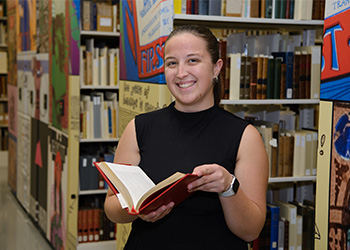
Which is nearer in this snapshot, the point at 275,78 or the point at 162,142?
Answer: the point at 162,142

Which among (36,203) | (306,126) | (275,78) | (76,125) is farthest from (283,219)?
(36,203)

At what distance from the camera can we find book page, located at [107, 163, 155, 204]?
1.59 meters

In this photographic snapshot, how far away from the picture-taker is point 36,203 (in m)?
5.28

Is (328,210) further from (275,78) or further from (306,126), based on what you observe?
(306,126)

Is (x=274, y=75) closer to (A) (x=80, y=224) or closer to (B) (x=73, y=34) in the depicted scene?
(B) (x=73, y=34)

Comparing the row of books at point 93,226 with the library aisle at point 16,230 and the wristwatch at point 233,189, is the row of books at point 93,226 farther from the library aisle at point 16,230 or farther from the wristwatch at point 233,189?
the wristwatch at point 233,189

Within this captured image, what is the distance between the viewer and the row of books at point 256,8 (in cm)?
277

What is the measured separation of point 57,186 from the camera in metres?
4.55

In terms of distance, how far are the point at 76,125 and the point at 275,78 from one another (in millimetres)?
1864

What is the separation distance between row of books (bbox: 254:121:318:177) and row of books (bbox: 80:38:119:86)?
1.80m

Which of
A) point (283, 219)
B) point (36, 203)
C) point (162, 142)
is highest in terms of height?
point (162, 142)

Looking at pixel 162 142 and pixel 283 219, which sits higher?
pixel 162 142

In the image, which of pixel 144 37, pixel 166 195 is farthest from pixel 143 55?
pixel 166 195

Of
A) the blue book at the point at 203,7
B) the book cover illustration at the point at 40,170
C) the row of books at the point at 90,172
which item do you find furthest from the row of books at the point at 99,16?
the blue book at the point at 203,7
